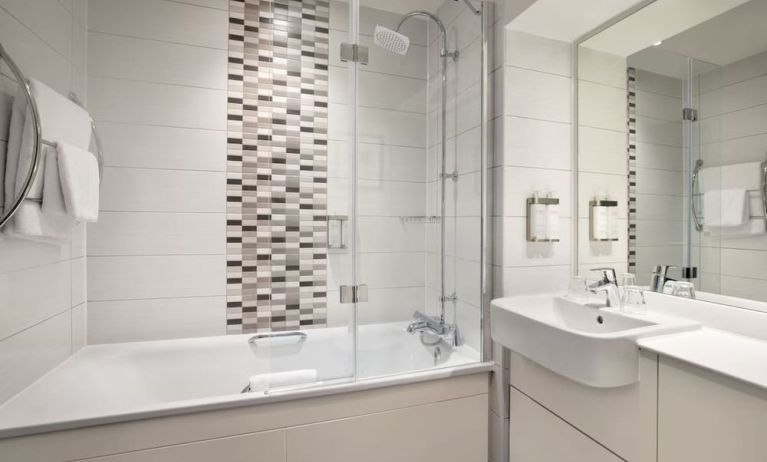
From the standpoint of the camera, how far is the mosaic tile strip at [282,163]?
160cm

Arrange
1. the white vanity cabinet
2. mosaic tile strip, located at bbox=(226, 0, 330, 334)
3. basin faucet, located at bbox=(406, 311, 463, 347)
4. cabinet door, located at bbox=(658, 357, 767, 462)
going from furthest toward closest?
basin faucet, located at bbox=(406, 311, 463, 347), mosaic tile strip, located at bbox=(226, 0, 330, 334), the white vanity cabinet, cabinet door, located at bbox=(658, 357, 767, 462)

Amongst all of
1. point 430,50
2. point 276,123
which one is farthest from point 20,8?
point 430,50

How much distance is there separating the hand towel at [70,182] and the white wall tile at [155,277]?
1.67 feet

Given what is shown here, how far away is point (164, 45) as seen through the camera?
6.23 ft

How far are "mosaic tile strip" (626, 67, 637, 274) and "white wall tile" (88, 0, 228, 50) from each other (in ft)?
6.89

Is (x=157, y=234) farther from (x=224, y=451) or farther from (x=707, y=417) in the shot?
(x=707, y=417)

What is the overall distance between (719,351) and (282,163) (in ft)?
5.76

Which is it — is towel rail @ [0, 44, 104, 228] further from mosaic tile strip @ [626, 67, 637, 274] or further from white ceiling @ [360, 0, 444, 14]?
mosaic tile strip @ [626, 67, 637, 274]

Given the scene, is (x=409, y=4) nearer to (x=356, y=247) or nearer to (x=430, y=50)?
(x=430, y=50)

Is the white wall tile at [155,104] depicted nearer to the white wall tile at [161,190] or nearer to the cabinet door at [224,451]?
the white wall tile at [161,190]

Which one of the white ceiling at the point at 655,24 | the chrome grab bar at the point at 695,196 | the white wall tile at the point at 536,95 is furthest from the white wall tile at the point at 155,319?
the white ceiling at the point at 655,24

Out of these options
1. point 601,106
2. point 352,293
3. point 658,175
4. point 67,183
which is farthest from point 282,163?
point 658,175

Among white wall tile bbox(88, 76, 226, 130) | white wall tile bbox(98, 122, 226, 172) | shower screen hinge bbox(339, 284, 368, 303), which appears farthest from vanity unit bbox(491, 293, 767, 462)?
white wall tile bbox(88, 76, 226, 130)

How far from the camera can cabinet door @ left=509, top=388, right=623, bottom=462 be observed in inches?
45.3
